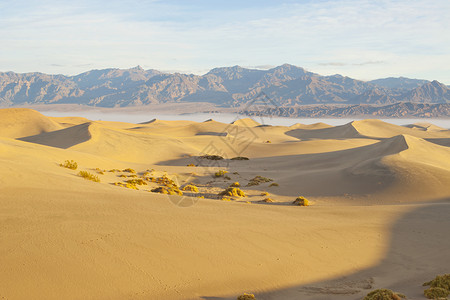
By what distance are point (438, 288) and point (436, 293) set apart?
0.14 metres

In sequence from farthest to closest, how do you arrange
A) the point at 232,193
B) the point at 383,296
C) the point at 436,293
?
the point at 232,193
the point at 436,293
the point at 383,296

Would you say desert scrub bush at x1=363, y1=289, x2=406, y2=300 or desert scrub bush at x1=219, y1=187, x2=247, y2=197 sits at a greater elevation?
desert scrub bush at x1=363, y1=289, x2=406, y2=300

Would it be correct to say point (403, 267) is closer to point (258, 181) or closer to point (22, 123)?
point (258, 181)

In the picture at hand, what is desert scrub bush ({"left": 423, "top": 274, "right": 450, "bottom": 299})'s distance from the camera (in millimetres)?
6124

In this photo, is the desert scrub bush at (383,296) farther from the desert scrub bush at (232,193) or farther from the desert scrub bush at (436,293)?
the desert scrub bush at (232,193)

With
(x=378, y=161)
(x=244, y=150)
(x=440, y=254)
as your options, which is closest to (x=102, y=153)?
(x=244, y=150)

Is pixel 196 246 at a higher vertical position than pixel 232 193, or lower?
higher

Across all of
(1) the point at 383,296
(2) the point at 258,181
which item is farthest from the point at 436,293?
(2) the point at 258,181

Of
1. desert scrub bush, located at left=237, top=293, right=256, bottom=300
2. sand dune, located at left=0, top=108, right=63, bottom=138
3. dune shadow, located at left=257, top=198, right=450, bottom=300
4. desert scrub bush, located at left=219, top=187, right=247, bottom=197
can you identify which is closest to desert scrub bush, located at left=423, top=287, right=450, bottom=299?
dune shadow, located at left=257, top=198, right=450, bottom=300

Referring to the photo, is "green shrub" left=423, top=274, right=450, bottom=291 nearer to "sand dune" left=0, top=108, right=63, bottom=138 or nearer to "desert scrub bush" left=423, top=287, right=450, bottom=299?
"desert scrub bush" left=423, top=287, right=450, bottom=299

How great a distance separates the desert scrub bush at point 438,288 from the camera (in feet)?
20.1

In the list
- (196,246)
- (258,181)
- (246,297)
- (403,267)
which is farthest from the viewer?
(258,181)

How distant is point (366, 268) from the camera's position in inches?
305

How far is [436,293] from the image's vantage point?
6.14 meters
